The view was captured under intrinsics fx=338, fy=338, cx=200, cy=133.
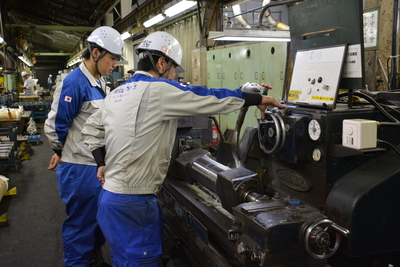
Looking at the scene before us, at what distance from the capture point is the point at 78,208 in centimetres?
202

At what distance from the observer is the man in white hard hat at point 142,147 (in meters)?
1.36

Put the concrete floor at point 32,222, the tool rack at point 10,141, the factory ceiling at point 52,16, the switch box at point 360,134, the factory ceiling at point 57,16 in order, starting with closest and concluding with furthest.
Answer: the switch box at point 360,134 < the concrete floor at point 32,222 < the tool rack at point 10,141 < the factory ceiling at point 57,16 < the factory ceiling at point 52,16

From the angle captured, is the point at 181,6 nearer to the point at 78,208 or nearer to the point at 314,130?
the point at 78,208

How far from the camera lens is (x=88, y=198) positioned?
202 cm

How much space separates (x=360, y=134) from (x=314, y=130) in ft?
0.65

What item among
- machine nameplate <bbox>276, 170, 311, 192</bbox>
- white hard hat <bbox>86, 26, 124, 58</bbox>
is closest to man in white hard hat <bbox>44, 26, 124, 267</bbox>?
white hard hat <bbox>86, 26, 124, 58</bbox>

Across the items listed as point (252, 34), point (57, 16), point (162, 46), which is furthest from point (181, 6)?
point (57, 16)

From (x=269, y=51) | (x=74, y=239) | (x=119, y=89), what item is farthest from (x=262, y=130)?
(x=269, y=51)

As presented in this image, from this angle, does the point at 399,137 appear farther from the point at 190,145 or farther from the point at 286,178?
the point at 190,145

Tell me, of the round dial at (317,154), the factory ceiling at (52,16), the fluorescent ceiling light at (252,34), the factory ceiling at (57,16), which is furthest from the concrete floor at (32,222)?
the factory ceiling at (52,16)

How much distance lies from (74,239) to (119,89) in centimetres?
106

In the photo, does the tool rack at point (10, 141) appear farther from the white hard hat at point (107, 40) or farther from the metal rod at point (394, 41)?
the metal rod at point (394, 41)

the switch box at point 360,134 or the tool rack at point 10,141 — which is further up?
the switch box at point 360,134

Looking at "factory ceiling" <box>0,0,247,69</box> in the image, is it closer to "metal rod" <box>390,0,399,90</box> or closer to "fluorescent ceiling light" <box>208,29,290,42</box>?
"fluorescent ceiling light" <box>208,29,290,42</box>
